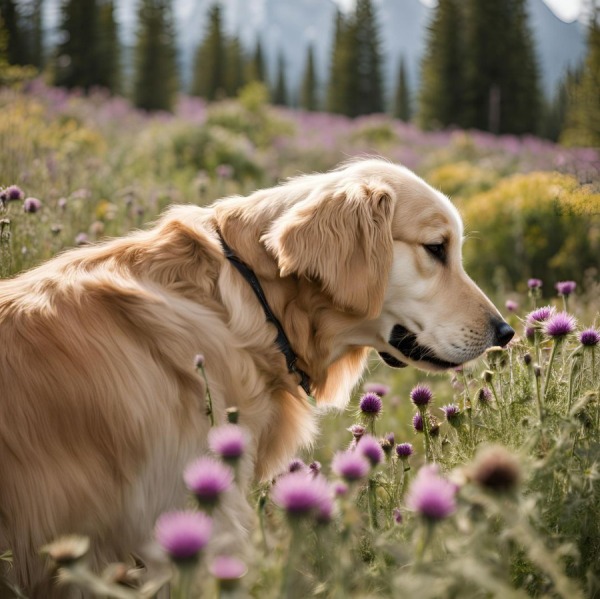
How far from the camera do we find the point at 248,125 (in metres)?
16.1

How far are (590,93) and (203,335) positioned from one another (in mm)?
7117

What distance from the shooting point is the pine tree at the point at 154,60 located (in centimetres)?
3888

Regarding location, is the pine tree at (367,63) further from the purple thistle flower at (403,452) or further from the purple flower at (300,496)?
the purple flower at (300,496)

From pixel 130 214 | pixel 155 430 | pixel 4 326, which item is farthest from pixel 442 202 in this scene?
pixel 130 214

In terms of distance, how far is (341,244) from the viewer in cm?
256

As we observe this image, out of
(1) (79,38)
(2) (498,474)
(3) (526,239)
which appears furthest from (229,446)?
(1) (79,38)

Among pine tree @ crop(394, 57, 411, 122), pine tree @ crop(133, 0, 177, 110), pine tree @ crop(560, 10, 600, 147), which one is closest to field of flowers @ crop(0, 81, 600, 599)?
pine tree @ crop(560, 10, 600, 147)

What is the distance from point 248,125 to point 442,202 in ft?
45.3

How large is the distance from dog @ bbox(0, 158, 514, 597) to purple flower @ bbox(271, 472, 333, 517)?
975mm

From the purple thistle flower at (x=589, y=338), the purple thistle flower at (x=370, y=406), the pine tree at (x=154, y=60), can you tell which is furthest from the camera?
the pine tree at (x=154, y=60)

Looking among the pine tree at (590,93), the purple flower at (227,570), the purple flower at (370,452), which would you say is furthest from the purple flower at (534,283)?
the pine tree at (590,93)

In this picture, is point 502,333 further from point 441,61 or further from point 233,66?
point 233,66

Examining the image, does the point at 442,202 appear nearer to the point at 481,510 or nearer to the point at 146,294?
the point at 146,294

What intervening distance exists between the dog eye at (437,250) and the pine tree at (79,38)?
37151mm
